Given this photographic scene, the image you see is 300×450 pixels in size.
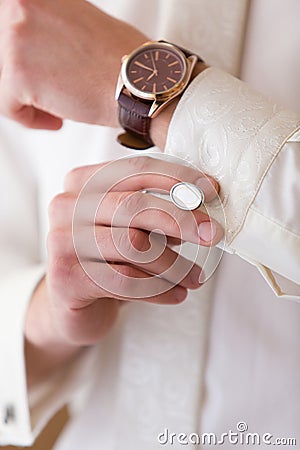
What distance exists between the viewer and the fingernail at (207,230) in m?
0.45

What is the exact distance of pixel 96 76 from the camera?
0.59m

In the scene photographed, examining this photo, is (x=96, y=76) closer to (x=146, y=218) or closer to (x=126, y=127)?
(x=126, y=127)

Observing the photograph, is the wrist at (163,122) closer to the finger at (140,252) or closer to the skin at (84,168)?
the skin at (84,168)

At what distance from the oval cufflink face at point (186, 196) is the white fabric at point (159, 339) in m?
0.23

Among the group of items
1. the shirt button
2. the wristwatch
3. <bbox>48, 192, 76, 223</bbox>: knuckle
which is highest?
the wristwatch

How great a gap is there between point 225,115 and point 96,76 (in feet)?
0.47

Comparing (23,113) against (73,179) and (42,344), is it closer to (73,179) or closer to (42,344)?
(73,179)

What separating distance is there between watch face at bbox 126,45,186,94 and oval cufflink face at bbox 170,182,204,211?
104mm

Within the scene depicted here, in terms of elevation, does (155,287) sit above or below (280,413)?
above

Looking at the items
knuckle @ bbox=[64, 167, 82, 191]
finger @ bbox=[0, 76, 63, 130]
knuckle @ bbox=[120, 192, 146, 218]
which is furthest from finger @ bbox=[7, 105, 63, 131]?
knuckle @ bbox=[120, 192, 146, 218]

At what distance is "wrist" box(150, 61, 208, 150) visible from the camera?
0.54m

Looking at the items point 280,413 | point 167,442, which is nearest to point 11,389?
point 167,442

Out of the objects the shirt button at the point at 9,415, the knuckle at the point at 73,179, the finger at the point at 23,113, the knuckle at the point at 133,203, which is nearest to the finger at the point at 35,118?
the finger at the point at 23,113

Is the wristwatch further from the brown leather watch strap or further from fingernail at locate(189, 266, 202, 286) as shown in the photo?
fingernail at locate(189, 266, 202, 286)
